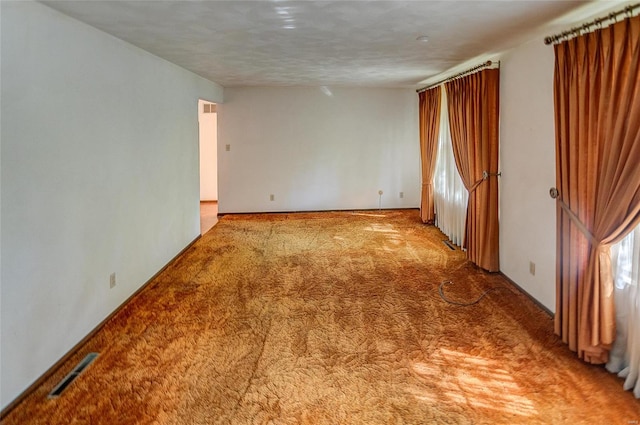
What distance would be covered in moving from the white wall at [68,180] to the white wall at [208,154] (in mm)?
4286

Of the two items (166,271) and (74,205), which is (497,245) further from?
(74,205)

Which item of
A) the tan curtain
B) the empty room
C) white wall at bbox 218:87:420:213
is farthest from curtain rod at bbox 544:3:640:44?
white wall at bbox 218:87:420:213

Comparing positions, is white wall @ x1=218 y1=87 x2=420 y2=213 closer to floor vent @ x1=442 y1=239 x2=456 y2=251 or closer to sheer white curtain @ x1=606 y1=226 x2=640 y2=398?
floor vent @ x1=442 y1=239 x2=456 y2=251

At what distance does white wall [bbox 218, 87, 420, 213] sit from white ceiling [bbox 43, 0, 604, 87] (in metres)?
2.57

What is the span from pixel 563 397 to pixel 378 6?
8.37ft

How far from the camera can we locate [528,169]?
11.7ft

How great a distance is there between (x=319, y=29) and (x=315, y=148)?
451 centimetres

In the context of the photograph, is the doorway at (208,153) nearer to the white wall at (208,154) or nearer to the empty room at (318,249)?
the white wall at (208,154)

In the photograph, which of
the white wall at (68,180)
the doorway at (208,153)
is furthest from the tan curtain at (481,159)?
the doorway at (208,153)

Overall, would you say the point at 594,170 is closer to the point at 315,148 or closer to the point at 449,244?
the point at 449,244

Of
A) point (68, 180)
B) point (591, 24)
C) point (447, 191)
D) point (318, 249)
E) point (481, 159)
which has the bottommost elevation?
point (318, 249)

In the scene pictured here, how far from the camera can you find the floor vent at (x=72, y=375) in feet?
7.66

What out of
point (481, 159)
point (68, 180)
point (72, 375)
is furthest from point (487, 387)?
point (68, 180)

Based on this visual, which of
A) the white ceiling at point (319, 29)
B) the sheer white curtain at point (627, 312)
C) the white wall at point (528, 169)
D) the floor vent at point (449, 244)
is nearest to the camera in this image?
the sheer white curtain at point (627, 312)
